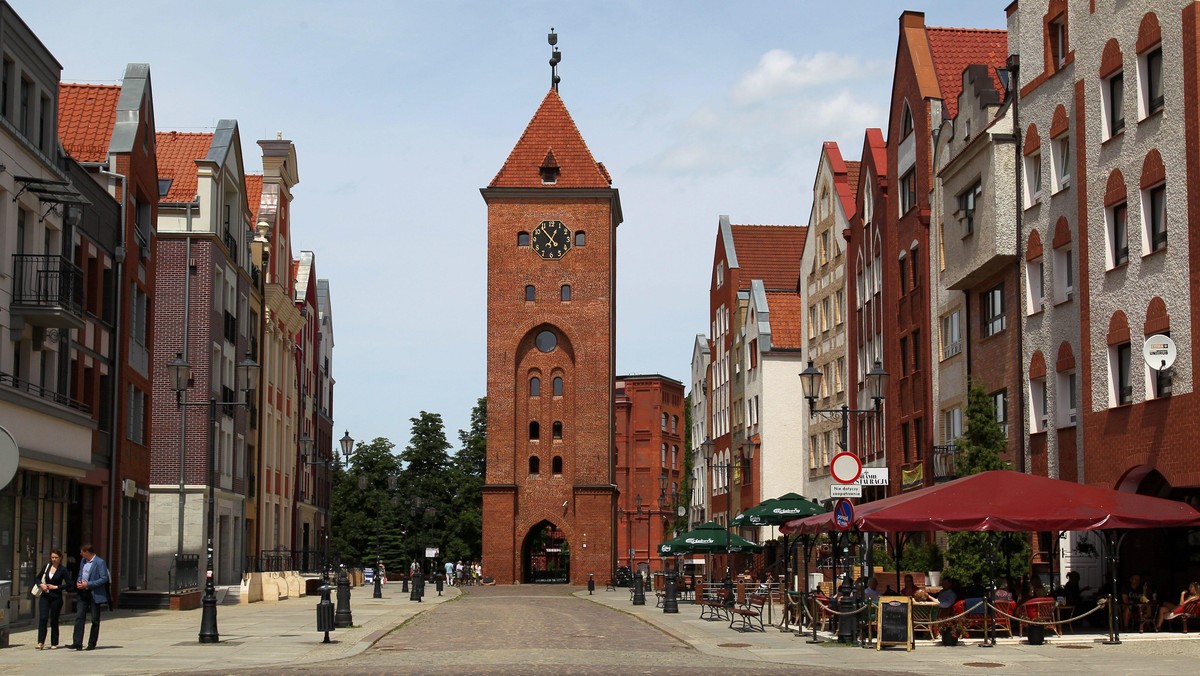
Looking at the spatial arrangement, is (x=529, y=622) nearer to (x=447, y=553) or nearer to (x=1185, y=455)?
(x=1185, y=455)

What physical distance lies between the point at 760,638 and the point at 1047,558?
28.0 feet

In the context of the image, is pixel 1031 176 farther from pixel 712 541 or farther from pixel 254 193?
pixel 254 193

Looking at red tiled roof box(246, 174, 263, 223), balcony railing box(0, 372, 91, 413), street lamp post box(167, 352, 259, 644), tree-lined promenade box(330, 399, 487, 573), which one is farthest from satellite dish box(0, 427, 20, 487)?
tree-lined promenade box(330, 399, 487, 573)

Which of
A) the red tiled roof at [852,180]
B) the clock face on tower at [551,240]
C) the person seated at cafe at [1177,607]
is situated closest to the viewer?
the person seated at cafe at [1177,607]

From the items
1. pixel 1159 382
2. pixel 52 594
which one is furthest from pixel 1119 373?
pixel 52 594

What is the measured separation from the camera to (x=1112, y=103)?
29.2 m

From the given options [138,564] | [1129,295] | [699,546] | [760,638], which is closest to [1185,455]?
[1129,295]

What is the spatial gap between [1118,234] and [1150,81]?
2.96m

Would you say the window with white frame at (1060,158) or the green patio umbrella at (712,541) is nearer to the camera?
the window with white frame at (1060,158)

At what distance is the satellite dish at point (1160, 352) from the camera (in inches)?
1013

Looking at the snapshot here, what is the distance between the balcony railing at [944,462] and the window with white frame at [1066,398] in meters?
6.19

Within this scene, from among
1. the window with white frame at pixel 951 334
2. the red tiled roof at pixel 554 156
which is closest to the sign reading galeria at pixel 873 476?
the window with white frame at pixel 951 334

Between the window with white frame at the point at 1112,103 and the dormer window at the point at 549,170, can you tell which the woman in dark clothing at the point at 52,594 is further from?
the dormer window at the point at 549,170

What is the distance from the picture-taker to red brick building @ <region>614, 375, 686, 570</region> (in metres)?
131
